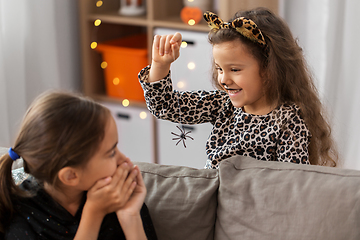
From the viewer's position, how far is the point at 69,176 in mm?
989

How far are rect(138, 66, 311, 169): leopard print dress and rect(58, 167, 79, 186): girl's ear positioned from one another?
1.62ft

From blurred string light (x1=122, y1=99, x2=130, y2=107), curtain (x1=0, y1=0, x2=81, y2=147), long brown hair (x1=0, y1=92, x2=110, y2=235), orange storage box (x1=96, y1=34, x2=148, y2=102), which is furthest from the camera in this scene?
blurred string light (x1=122, y1=99, x2=130, y2=107)

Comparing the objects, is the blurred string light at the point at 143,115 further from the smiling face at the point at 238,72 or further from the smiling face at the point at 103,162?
the smiling face at the point at 103,162

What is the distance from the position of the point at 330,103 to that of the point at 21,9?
5.59 ft

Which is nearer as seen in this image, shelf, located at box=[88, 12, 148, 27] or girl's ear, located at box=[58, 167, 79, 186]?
girl's ear, located at box=[58, 167, 79, 186]

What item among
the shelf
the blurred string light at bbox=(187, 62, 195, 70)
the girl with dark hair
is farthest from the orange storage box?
the girl with dark hair

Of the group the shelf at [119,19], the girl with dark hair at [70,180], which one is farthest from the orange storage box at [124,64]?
the girl with dark hair at [70,180]

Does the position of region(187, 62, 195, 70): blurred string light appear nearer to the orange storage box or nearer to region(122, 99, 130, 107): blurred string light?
the orange storage box

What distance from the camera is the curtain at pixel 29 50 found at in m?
2.43

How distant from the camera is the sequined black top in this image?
1011 mm

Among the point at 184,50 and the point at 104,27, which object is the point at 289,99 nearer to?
the point at 184,50

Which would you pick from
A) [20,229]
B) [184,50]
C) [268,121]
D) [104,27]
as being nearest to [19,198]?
[20,229]

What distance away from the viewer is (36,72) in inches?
101

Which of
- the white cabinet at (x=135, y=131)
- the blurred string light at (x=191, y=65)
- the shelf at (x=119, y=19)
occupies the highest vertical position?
the shelf at (x=119, y=19)
